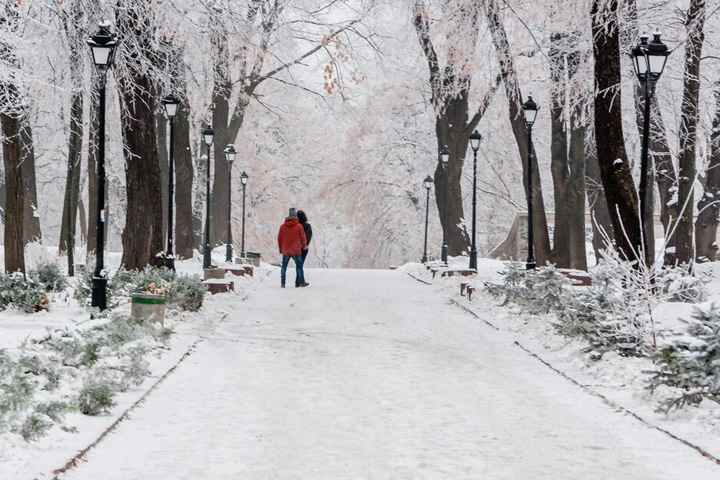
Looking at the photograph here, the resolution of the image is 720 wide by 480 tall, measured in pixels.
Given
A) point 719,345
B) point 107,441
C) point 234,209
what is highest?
point 234,209

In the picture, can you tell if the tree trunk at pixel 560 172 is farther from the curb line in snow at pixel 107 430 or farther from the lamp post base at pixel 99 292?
the curb line in snow at pixel 107 430

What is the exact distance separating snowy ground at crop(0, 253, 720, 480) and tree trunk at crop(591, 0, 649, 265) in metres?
2.13

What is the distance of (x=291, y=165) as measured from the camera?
61031 millimetres

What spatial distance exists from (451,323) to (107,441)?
9.38 m

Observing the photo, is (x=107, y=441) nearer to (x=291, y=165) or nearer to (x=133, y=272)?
(x=133, y=272)

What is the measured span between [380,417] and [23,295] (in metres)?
7.63

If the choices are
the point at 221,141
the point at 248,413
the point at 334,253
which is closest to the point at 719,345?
the point at 248,413

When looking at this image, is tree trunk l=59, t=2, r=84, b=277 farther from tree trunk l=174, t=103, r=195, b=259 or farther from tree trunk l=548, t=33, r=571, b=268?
tree trunk l=548, t=33, r=571, b=268

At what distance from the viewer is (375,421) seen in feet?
25.9

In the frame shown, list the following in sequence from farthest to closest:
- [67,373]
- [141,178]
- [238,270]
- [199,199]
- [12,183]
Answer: [199,199] → [238,270] → [141,178] → [12,183] → [67,373]

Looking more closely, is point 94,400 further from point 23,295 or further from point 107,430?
point 23,295

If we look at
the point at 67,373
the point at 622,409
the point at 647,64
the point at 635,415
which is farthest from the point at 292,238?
the point at 635,415

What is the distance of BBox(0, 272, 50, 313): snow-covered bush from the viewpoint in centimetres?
1390

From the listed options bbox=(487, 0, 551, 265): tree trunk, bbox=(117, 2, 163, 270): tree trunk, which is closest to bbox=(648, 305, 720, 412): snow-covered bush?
bbox=(117, 2, 163, 270): tree trunk
